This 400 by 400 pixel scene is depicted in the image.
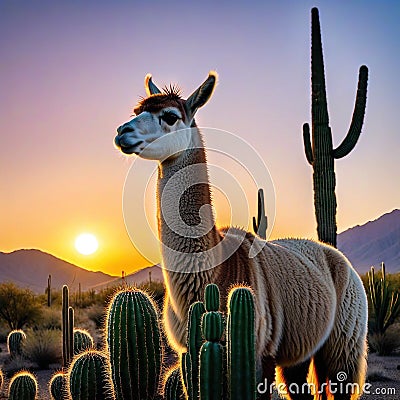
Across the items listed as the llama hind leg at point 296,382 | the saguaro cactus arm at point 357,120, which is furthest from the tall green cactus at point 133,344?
the saguaro cactus arm at point 357,120

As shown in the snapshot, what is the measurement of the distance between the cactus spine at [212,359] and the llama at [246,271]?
4.07 feet

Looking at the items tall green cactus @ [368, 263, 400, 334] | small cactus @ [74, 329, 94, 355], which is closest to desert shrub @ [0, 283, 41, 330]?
tall green cactus @ [368, 263, 400, 334]

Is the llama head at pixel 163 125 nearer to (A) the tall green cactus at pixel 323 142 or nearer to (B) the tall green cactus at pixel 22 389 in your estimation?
(B) the tall green cactus at pixel 22 389

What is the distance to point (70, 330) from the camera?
10102 mm

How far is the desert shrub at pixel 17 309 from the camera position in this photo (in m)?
20.7

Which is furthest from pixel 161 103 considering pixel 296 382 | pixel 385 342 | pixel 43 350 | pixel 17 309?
pixel 17 309

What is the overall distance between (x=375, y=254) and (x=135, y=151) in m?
149

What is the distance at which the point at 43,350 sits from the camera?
48.5 feet

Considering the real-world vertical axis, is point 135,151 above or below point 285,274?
above

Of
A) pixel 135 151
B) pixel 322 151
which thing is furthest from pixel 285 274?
pixel 322 151

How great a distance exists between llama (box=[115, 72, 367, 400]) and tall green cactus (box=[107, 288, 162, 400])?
2.16 ft

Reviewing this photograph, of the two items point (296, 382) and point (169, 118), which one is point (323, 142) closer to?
point (296, 382)

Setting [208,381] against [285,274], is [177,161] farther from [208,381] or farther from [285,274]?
[208,381]

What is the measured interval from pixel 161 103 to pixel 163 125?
233mm
